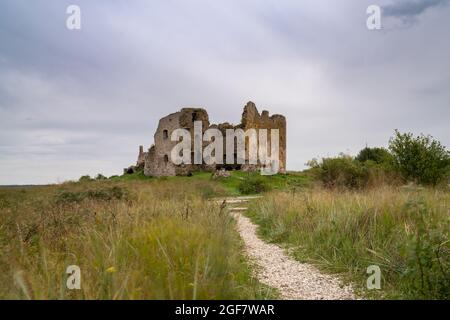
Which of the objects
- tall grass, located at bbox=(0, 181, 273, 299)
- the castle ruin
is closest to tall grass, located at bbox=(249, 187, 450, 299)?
tall grass, located at bbox=(0, 181, 273, 299)

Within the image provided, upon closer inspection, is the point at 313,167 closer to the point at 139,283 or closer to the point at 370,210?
the point at 370,210

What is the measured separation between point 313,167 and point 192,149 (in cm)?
2283

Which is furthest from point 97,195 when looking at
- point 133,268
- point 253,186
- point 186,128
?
point 186,128

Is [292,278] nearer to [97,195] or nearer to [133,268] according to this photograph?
[133,268]

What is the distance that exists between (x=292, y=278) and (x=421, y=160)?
42.4 feet

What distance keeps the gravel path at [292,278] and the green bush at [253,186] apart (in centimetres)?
1781

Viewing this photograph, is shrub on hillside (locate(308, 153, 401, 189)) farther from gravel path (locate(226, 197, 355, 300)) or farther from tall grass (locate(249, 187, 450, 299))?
gravel path (locate(226, 197, 355, 300))

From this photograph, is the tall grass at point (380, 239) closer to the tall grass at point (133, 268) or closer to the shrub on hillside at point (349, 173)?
the tall grass at point (133, 268)

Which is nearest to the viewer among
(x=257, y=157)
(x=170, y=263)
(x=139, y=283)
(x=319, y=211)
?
(x=139, y=283)

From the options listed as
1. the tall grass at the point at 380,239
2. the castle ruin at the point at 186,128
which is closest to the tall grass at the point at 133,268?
the tall grass at the point at 380,239

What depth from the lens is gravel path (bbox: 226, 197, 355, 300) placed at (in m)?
4.91

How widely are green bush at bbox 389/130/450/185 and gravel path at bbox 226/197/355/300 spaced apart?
35.8 ft
